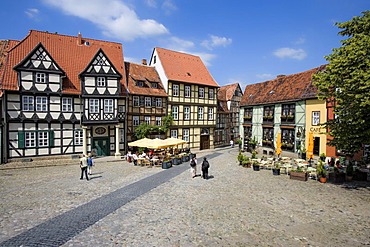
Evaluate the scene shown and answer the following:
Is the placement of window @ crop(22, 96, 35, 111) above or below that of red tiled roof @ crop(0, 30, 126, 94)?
below

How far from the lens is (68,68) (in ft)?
78.4

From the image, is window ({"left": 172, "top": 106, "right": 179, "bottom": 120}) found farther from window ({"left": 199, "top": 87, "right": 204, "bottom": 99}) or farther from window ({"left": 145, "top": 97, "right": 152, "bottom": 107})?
window ({"left": 199, "top": 87, "right": 204, "bottom": 99})

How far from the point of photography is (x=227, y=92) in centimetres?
4378

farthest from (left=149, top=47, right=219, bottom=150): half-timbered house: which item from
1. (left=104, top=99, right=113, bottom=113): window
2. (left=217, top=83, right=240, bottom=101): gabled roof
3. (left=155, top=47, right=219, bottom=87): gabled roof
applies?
(left=217, top=83, right=240, bottom=101): gabled roof

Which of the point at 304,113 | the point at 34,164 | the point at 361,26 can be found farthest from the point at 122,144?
the point at 361,26

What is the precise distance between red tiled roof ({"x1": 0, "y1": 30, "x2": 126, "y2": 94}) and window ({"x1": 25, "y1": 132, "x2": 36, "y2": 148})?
159 inches

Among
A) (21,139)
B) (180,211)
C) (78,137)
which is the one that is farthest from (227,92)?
(180,211)

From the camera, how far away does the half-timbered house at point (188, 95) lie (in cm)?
2939

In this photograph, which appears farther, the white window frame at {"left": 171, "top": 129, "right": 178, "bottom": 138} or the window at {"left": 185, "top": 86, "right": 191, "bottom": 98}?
the window at {"left": 185, "top": 86, "right": 191, "bottom": 98}

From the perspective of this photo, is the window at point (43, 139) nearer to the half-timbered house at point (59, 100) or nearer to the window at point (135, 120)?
the half-timbered house at point (59, 100)

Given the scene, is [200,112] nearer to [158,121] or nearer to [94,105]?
[158,121]

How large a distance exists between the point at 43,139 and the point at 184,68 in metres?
18.4

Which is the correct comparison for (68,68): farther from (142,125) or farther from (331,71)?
(331,71)

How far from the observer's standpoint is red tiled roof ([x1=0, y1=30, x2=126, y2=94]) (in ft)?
69.3
